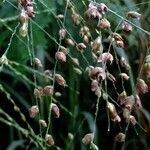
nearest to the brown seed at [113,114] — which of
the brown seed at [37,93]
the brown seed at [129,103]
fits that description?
the brown seed at [129,103]

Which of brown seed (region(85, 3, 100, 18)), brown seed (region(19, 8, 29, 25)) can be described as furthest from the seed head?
brown seed (region(19, 8, 29, 25))

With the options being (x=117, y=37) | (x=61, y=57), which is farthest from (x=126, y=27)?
(x=61, y=57)

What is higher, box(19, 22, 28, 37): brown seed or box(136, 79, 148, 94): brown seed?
box(19, 22, 28, 37): brown seed

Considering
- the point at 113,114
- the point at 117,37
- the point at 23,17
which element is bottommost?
the point at 113,114

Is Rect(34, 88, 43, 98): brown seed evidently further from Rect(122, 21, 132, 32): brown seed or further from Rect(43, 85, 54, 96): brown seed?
Rect(122, 21, 132, 32): brown seed

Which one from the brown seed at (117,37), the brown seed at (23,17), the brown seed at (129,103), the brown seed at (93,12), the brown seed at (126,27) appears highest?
the brown seed at (23,17)

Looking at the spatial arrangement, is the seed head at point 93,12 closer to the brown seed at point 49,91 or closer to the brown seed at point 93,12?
the brown seed at point 93,12

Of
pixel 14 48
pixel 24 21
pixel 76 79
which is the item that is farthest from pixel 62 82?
pixel 76 79

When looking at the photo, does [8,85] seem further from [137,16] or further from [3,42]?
[137,16]

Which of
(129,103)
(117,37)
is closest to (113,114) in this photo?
(129,103)

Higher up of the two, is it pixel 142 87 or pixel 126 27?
pixel 126 27

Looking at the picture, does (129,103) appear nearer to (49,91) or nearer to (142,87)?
(142,87)

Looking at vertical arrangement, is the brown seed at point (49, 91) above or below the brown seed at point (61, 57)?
below
